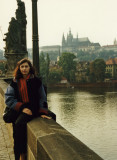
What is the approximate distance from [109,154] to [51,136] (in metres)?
19.9

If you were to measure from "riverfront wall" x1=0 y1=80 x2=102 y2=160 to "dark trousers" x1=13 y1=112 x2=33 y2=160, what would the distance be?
74mm

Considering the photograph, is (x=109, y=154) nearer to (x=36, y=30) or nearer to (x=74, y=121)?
(x=74, y=121)

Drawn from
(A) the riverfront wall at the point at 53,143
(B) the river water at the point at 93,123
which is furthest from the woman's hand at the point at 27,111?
(B) the river water at the point at 93,123

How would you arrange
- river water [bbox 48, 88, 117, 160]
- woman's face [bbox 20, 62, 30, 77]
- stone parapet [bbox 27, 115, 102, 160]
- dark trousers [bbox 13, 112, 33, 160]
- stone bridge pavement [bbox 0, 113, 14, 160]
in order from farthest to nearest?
river water [bbox 48, 88, 117, 160] < stone bridge pavement [bbox 0, 113, 14, 160] < woman's face [bbox 20, 62, 30, 77] < dark trousers [bbox 13, 112, 33, 160] < stone parapet [bbox 27, 115, 102, 160]

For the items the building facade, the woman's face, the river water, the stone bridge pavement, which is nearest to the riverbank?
the building facade

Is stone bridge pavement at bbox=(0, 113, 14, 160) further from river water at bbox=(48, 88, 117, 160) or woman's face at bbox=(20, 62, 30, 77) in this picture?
river water at bbox=(48, 88, 117, 160)

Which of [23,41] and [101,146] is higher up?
[23,41]

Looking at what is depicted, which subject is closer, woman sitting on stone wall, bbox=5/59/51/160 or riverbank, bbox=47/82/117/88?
woman sitting on stone wall, bbox=5/59/51/160

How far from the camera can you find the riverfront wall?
2.02 m

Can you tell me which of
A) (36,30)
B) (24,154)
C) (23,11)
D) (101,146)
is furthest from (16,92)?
(101,146)

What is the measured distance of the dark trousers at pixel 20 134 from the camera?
3.21 meters

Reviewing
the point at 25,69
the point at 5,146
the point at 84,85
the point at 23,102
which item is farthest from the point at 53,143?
the point at 84,85

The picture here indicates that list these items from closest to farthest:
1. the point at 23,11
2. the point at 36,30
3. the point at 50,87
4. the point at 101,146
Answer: the point at 36,30 → the point at 23,11 → the point at 101,146 → the point at 50,87

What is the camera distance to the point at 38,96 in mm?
3381
